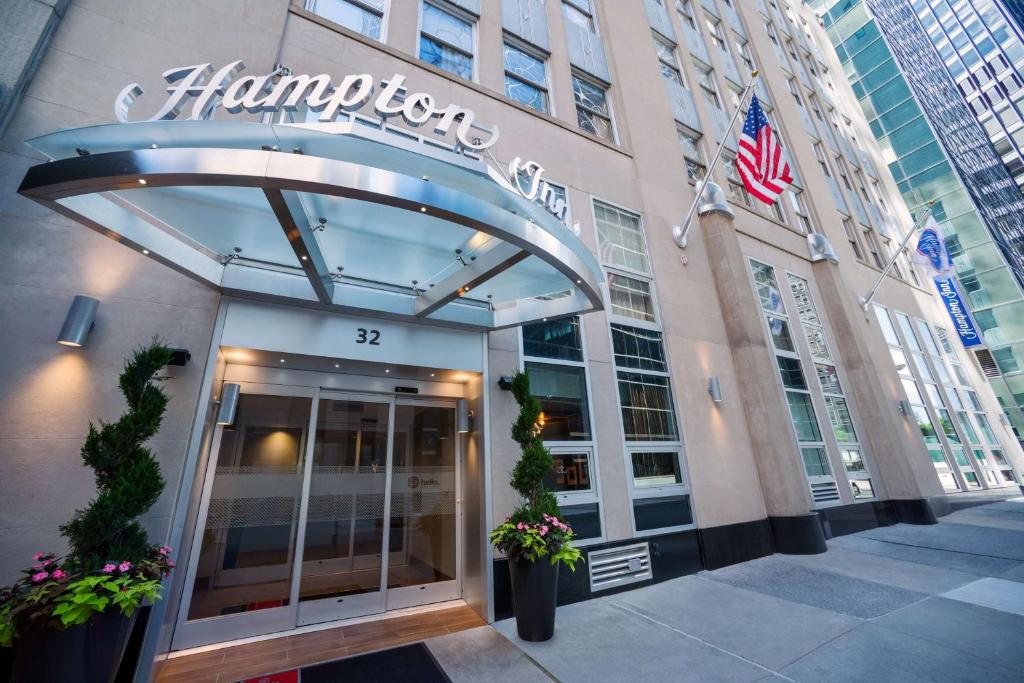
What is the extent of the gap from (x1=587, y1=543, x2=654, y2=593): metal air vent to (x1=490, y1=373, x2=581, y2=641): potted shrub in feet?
4.42

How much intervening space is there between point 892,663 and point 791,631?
0.82 m

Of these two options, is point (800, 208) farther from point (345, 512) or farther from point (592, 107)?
point (345, 512)

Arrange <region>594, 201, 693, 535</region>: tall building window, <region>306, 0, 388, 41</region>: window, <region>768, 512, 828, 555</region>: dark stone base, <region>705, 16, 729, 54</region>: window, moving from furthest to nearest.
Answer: <region>705, 16, 729, 54</region>: window < <region>768, 512, 828, 555</region>: dark stone base < <region>306, 0, 388, 41</region>: window < <region>594, 201, 693, 535</region>: tall building window

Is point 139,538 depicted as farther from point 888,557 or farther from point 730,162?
point 730,162

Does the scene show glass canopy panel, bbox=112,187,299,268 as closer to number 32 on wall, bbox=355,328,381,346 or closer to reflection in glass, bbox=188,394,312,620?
number 32 on wall, bbox=355,328,381,346

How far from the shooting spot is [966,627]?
3.86m

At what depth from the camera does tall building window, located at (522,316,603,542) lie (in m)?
5.47

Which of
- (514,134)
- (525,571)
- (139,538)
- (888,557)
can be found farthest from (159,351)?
(888,557)

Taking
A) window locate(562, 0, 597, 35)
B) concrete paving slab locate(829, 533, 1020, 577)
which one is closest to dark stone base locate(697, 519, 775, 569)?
concrete paving slab locate(829, 533, 1020, 577)

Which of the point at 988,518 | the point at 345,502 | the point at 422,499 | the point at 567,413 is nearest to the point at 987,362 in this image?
the point at 988,518

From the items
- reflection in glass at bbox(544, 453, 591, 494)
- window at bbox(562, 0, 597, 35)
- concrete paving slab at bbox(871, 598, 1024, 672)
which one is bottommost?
concrete paving slab at bbox(871, 598, 1024, 672)

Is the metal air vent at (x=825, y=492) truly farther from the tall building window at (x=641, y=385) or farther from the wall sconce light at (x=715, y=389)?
the tall building window at (x=641, y=385)

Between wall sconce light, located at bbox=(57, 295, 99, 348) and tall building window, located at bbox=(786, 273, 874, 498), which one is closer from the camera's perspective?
wall sconce light, located at bbox=(57, 295, 99, 348)

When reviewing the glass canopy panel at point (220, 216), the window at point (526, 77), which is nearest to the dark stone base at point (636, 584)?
the glass canopy panel at point (220, 216)
